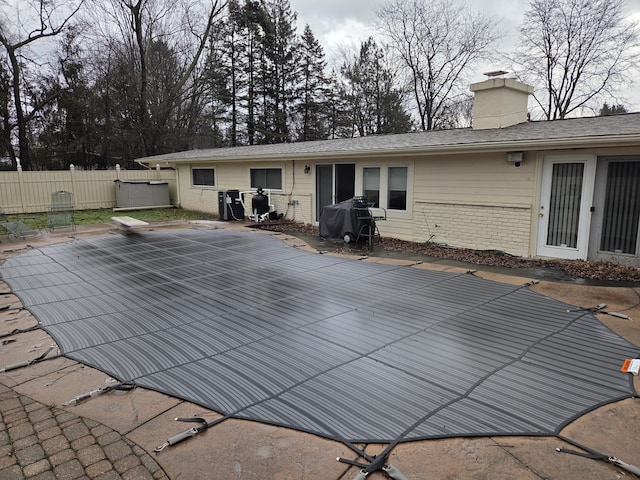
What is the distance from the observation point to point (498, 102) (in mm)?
8367

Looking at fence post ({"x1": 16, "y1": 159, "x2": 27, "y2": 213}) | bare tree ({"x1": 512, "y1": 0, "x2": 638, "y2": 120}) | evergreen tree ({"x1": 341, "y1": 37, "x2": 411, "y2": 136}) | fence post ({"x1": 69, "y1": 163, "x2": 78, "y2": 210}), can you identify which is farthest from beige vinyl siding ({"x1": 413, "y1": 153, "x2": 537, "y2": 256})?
bare tree ({"x1": 512, "y1": 0, "x2": 638, "y2": 120})

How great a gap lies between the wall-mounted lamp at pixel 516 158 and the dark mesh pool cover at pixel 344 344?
8.77 ft

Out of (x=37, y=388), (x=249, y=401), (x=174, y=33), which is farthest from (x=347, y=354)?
(x=174, y=33)

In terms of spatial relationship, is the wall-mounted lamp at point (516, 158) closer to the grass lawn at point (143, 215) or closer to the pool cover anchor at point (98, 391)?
the pool cover anchor at point (98, 391)

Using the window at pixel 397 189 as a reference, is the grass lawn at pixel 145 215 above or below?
below

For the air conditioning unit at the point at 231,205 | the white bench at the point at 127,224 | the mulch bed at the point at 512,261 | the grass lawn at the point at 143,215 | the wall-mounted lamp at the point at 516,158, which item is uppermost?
the wall-mounted lamp at the point at 516,158

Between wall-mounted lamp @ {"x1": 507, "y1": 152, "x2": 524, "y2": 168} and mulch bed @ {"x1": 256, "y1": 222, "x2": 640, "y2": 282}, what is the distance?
1604 millimetres

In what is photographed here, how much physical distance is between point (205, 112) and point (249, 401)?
24.6 metres

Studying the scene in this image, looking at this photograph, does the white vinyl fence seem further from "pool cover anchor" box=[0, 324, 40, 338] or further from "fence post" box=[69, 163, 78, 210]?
"pool cover anchor" box=[0, 324, 40, 338]

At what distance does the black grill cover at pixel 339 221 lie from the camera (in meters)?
8.34

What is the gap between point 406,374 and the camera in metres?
2.93

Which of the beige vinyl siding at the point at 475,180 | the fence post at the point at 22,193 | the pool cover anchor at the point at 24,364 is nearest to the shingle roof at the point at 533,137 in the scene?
the beige vinyl siding at the point at 475,180

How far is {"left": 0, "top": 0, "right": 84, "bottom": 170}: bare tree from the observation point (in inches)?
661

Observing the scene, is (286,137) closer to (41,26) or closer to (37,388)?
(41,26)
